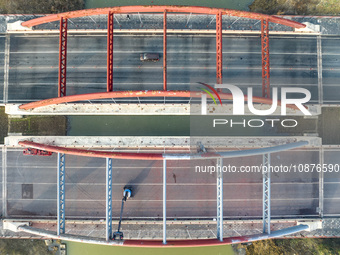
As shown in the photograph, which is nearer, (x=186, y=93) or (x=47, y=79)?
(x=186, y=93)

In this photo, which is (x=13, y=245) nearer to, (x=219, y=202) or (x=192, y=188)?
(x=192, y=188)

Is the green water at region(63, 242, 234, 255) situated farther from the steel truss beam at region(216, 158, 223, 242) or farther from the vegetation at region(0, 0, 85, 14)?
the vegetation at region(0, 0, 85, 14)

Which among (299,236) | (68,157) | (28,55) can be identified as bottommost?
(299,236)

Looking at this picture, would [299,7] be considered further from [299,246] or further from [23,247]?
[23,247]

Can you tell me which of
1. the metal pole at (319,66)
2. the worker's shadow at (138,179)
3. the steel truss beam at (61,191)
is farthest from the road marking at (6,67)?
the metal pole at (319,66)

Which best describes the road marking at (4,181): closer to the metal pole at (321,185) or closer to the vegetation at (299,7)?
the vegetation at (299,7)

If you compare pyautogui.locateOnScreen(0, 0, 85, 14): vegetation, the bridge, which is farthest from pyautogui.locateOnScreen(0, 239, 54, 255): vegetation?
pyautogui.locateOnScreen(0, 0, 85, 14): vegetation

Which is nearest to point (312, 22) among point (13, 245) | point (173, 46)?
point (173, 46)
